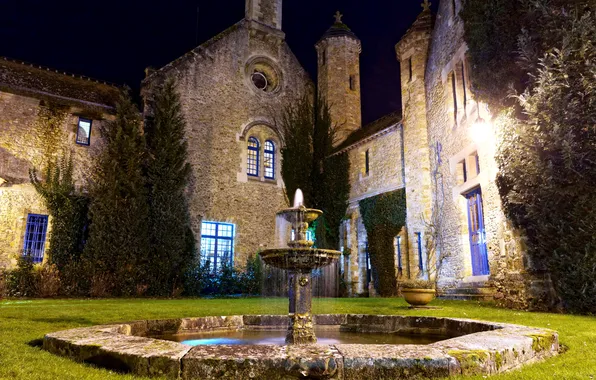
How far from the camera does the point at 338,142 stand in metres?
20.7

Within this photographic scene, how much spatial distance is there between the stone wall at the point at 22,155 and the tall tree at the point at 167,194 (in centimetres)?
236

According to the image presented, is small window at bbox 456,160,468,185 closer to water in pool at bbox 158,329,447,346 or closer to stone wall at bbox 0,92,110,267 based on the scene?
water in pool at bbox 158,329,447,346

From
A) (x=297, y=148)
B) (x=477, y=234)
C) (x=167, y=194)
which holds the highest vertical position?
(x=297, y=148)

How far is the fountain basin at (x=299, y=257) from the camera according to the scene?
4.86m

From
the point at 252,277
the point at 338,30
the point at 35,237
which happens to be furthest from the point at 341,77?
the point at 35,237

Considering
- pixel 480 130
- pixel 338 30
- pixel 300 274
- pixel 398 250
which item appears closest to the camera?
pixel 300 274

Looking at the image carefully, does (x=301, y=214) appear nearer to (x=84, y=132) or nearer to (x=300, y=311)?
(x=300, y=311)

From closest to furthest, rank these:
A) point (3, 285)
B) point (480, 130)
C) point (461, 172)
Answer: point (480, 130) < point (461, 172) < point (3, 285)

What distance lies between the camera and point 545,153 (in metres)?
7.73

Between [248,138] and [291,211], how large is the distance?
536 inches

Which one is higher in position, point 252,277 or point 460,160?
point 460,160

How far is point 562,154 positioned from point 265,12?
16157 mm

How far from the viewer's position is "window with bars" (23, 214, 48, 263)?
13984 mm

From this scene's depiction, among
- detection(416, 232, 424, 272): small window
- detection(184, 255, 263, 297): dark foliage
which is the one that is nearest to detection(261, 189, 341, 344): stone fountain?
detection(416, 232, 424, 272): small window
